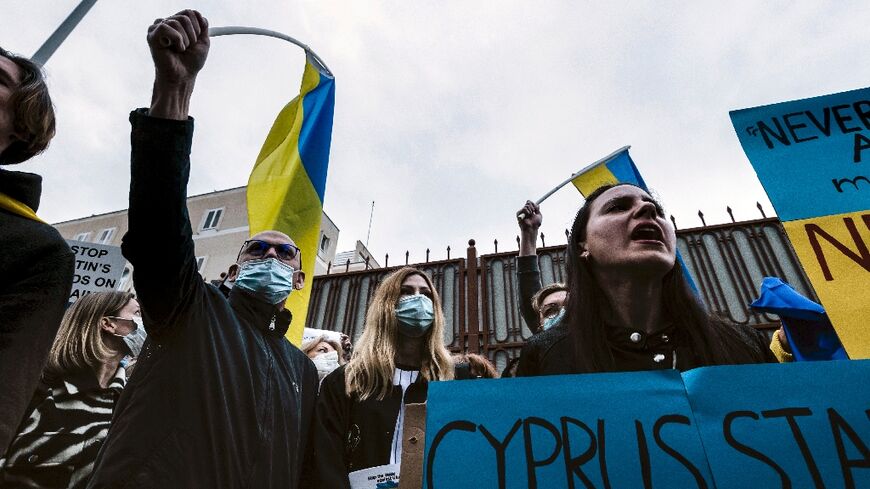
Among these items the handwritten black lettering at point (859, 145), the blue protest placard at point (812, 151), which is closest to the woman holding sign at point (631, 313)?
the blue protest placard at point (812, 151)

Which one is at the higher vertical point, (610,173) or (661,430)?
(610,173)

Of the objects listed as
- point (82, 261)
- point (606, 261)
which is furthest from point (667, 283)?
point (82, 261)

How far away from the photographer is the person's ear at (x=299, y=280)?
9.29 feet

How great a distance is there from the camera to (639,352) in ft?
4.83

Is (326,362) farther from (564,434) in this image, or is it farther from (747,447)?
(747,447)

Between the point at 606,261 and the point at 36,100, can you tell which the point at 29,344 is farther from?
the point at 606,261

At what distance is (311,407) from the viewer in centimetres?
228

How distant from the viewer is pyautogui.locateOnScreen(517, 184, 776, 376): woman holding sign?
4.78 feet

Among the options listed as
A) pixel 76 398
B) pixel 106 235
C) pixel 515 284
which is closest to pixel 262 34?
pixel 76 398

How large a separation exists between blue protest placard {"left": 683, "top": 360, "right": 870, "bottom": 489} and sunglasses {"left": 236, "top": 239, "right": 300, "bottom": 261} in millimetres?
2153

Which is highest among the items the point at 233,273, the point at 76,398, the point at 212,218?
the point at 212,218

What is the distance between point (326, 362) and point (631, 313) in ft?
11.3

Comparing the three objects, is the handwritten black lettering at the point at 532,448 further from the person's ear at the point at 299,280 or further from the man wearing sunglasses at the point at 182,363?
the person's ear at the point at 299,280

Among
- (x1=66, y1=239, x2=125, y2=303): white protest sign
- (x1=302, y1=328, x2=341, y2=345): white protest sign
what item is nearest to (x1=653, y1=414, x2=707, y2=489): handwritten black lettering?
(x1=302, y1=328, x2=341, y2=345): white protest sign
